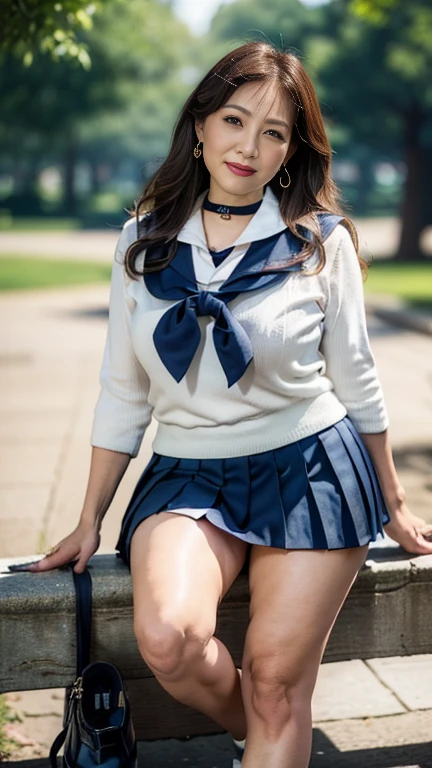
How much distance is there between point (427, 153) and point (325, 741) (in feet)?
78.6

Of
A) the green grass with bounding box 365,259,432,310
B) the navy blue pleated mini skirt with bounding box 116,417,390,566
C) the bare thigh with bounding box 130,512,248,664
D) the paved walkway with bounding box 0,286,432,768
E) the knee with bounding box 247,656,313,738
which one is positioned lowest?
the green grass with bounding box 365,259,432,310

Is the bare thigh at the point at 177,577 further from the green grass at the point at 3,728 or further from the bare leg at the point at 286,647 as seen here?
the green grass at the point at 3,728

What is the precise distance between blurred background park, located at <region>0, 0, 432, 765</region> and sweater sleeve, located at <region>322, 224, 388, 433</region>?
0.10 m

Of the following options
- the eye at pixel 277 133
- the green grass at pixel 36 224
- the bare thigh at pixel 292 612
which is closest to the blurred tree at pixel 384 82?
the green grass at pixel 36 224

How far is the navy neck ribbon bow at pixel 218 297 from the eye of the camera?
2746 millimetres

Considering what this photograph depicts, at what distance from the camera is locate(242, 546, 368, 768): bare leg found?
2.59m

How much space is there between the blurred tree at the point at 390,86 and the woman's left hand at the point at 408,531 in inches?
822

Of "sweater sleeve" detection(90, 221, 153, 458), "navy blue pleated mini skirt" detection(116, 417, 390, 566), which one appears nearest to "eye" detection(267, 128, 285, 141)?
"sweater sleeve" detection(90, 221, 153, 458)

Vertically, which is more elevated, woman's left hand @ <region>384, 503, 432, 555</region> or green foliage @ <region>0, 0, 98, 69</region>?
green foliage @ <region>0, 0, 98, 69</region>

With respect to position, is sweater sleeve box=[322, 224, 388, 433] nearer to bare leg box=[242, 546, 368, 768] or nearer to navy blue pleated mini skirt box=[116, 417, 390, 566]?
navy blue pleated mini skirt box=[116, 417, 390, 566]

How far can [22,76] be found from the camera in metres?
30.1

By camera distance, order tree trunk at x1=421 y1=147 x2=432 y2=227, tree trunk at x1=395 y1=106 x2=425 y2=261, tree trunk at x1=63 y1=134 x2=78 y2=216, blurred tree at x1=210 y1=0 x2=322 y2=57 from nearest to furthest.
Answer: tree trunk at x1=395 y1=106 x2=425 y2=261
tree trunk at x1=421 y1=147 x2=432 y2=227
blurred tree at x1=210 y1=0 x2=322 y2=57
tree trunk at x1=63 y1=134 x2=78 y2=216

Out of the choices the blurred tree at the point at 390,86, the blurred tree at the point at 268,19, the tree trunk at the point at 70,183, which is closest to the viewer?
the blurred tree at the point at 390,86

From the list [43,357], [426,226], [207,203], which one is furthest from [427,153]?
[207,203]
